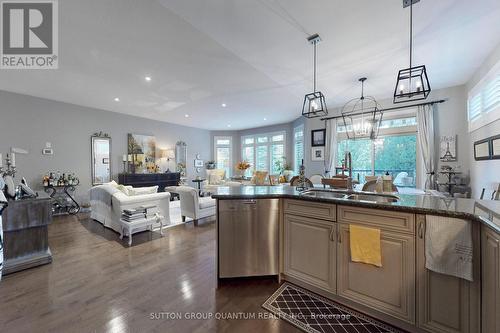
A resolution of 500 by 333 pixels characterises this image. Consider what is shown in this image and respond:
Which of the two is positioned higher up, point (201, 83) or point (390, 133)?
point (201, 83)

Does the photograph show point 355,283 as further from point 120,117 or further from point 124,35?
point 120,117

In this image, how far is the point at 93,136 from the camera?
244 inches

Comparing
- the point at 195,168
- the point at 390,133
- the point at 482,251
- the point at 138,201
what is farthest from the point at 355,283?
the point at 195,168

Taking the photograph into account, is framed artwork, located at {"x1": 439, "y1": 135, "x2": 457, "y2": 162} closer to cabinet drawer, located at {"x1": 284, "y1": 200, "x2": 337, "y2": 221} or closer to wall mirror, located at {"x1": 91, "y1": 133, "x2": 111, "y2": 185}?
cabinet drawer, located at {"x1": 284, "y1": 200, "x2": 337, "y2": 221}

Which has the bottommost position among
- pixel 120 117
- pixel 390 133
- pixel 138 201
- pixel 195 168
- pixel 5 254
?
pixel 5 254

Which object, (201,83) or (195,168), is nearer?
(201,83)

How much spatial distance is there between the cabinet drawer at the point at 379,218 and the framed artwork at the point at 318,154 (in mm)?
5150

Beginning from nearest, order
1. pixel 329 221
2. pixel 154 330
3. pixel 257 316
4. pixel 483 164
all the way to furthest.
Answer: pixel 154 330 → pixel 257 316 → pixel 329 221 → pixel 483 164

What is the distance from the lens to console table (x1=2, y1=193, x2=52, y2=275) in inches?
98.7

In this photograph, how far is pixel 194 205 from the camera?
14.7 ft

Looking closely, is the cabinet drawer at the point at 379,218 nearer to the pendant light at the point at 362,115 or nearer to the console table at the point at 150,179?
the pendant light at the point at 362,115

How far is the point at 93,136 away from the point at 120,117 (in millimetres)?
1017

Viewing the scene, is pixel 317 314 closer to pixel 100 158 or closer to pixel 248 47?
pixel 248 47

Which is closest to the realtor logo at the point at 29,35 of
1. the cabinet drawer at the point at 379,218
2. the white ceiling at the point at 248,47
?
the white ceiling at the point at 248,47
